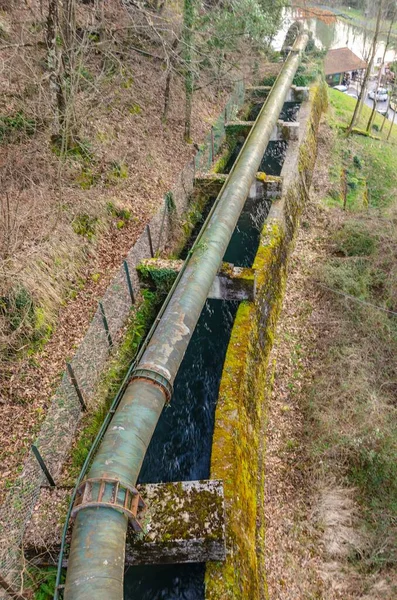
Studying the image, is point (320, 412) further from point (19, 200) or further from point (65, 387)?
point (19, 200)

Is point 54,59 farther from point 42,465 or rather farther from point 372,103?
point 372,103

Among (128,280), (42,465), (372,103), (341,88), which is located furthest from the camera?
(341,88)

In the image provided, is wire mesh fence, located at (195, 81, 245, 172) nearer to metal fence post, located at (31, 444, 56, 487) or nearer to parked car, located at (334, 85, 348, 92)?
metal fence post, located at (31, 444, 56, 487)

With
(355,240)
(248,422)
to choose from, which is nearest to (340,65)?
(355,240)

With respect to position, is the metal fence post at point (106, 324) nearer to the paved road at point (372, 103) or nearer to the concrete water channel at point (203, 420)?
the concrete water channel at point (203, 420)

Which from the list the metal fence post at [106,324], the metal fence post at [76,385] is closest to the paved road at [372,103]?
the metal fence post at [106,324]

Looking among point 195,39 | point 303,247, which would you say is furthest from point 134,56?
point 303,247

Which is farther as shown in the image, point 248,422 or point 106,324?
point 106,324

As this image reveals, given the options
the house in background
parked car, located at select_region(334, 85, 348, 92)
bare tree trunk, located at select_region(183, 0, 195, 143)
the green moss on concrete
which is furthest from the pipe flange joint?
the house in background
